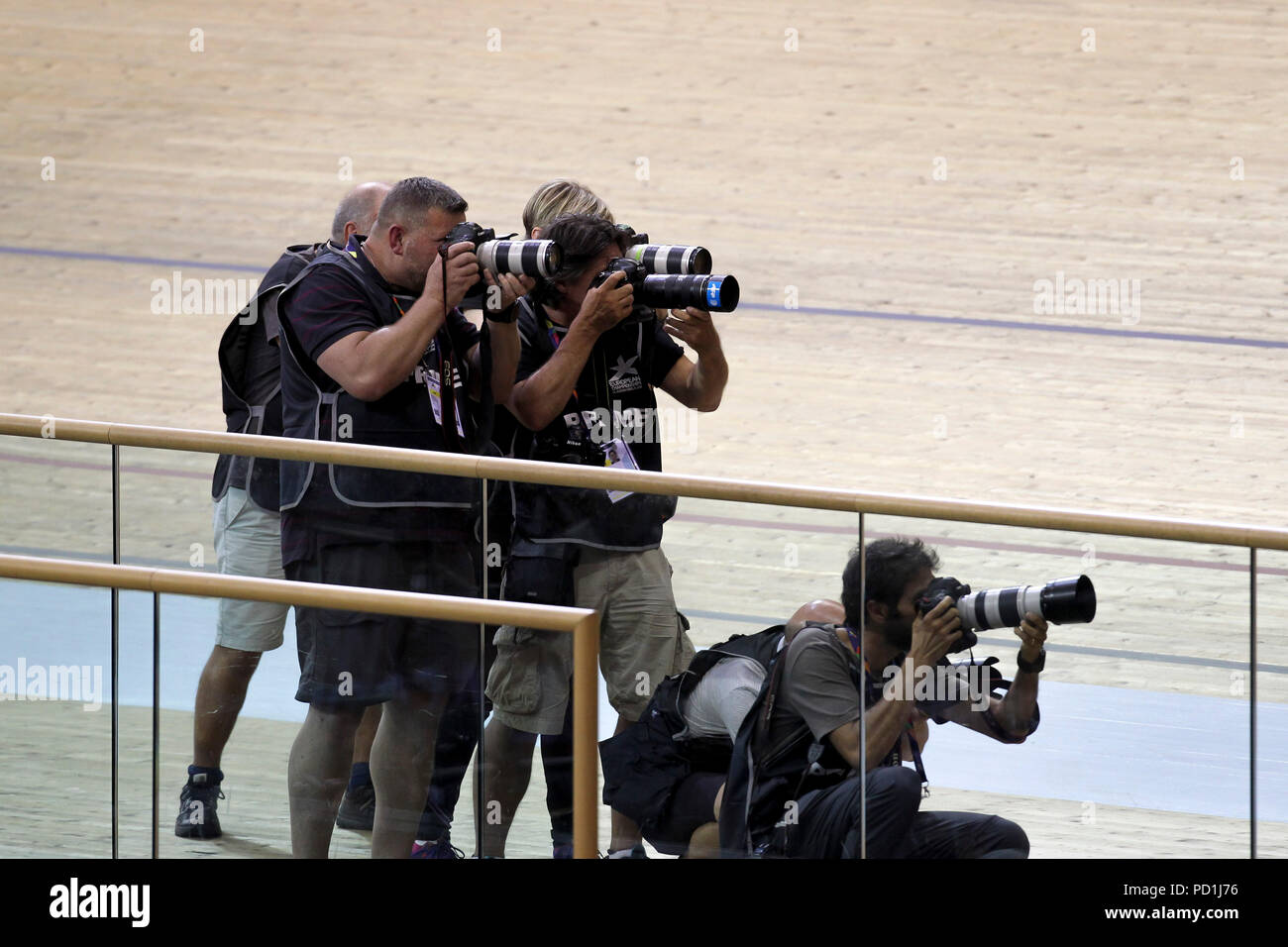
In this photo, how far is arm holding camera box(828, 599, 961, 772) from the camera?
119 inches

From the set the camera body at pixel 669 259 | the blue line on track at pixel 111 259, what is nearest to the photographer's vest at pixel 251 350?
the camera body at pixel 669 259

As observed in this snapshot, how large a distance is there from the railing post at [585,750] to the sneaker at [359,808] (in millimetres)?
345

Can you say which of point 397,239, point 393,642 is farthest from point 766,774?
point 397,239

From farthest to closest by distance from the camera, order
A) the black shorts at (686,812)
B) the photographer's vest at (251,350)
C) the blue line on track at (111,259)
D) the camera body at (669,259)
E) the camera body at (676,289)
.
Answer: the blue line on track at (111,259) < the photographer's vest at (251,350) < the camera body at (669,259) < the camera body at (676,289) < the black shorts at (686,812)

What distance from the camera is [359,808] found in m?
3.09

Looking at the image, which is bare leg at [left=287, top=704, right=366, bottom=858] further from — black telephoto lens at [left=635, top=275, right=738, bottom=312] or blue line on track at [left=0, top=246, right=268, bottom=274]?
blue line on track at [left=0, top=246, right=268, bottom=274]

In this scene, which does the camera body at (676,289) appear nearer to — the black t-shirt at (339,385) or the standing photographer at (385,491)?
the standing photographer at (385,491)

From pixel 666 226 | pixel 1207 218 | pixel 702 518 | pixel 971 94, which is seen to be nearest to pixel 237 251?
pixel 666 226

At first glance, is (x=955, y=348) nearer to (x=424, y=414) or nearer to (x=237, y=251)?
(x=237, y=251)

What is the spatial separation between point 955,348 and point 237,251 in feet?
11.2

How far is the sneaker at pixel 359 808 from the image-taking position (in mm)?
3080

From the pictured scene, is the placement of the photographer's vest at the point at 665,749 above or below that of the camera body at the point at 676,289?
below

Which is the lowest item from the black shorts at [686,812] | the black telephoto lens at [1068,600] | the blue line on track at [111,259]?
the black shorts at [686,812]

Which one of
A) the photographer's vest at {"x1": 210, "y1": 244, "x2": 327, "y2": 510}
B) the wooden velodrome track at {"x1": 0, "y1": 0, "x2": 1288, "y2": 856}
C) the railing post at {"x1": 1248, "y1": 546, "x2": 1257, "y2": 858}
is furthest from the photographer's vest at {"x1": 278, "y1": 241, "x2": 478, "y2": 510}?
the wooden velodrome track at {"x1": 0, "y1": 0, "x2": 1288, "y2": 856}
